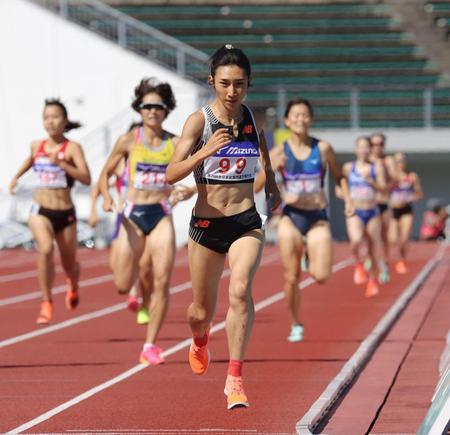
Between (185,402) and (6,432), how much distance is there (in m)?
1.43

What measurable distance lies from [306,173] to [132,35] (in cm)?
2386

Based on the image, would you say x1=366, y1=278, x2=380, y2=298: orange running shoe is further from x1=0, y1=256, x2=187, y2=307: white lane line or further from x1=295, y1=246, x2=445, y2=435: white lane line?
x1=0, y1=256, x2=187, y2=307: white lane line

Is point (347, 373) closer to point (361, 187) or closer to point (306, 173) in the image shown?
point (306, 173)

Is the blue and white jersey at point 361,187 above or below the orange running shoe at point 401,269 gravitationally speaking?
above

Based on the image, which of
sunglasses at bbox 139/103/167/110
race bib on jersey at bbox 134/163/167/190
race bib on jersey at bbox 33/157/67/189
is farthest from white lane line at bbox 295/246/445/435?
race bib on jersey at bbox 33/157/67/189

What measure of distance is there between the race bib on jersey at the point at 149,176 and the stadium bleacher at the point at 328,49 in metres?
25.6

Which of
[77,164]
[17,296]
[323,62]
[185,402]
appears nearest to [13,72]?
[323,62]

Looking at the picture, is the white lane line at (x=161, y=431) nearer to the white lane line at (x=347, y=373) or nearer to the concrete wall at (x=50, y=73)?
the white lane line at (x=347, y=373)

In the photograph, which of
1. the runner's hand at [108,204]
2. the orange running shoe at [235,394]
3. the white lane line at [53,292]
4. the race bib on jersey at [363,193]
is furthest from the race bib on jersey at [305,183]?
the race bib on jersey at [363,193]

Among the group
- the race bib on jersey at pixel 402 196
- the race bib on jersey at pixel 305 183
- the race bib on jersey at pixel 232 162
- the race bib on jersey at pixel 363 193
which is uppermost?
the race bib on jersey at pixel 232 162

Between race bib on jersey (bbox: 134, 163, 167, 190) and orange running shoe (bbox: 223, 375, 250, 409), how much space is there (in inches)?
152

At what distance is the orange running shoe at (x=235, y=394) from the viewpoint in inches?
293

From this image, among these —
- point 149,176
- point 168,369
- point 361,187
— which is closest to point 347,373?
point 168,369

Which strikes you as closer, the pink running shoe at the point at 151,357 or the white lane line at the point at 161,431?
the white lane line at the point at 161,431
